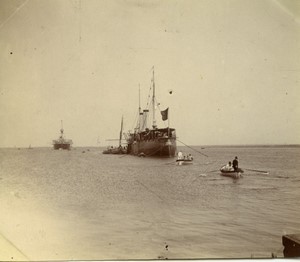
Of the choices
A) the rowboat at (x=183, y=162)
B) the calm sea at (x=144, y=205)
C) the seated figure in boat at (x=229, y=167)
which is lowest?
the calm sea at (x=144, y=205)

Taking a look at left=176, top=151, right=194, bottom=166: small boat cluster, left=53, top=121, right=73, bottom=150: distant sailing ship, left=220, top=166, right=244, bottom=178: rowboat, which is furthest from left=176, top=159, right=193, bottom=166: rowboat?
left=53, top=121, right=73, bottom=150: distant sailing ship

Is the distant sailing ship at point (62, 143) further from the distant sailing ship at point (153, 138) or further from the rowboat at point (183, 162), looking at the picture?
the rowboat at point (183, 162)

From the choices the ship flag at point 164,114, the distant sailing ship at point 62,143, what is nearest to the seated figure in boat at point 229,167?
the ship flag at point 164,114

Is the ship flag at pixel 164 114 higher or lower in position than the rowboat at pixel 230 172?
higher

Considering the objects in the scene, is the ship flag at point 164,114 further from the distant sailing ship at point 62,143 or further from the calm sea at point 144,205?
the distant sailing ship at point 62,143

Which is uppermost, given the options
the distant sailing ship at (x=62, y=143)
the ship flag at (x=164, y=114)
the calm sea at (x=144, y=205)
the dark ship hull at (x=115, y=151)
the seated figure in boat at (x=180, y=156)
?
the ship flag at (x=164, y=114)

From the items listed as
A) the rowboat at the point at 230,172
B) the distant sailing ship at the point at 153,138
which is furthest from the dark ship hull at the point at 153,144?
the rowboat at the point at 230,172

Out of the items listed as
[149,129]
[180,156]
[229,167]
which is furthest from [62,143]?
[229,167]

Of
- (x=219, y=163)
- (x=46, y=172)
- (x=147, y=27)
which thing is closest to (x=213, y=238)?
(x=219, y=163)

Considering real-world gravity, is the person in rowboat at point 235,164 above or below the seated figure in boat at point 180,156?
below
